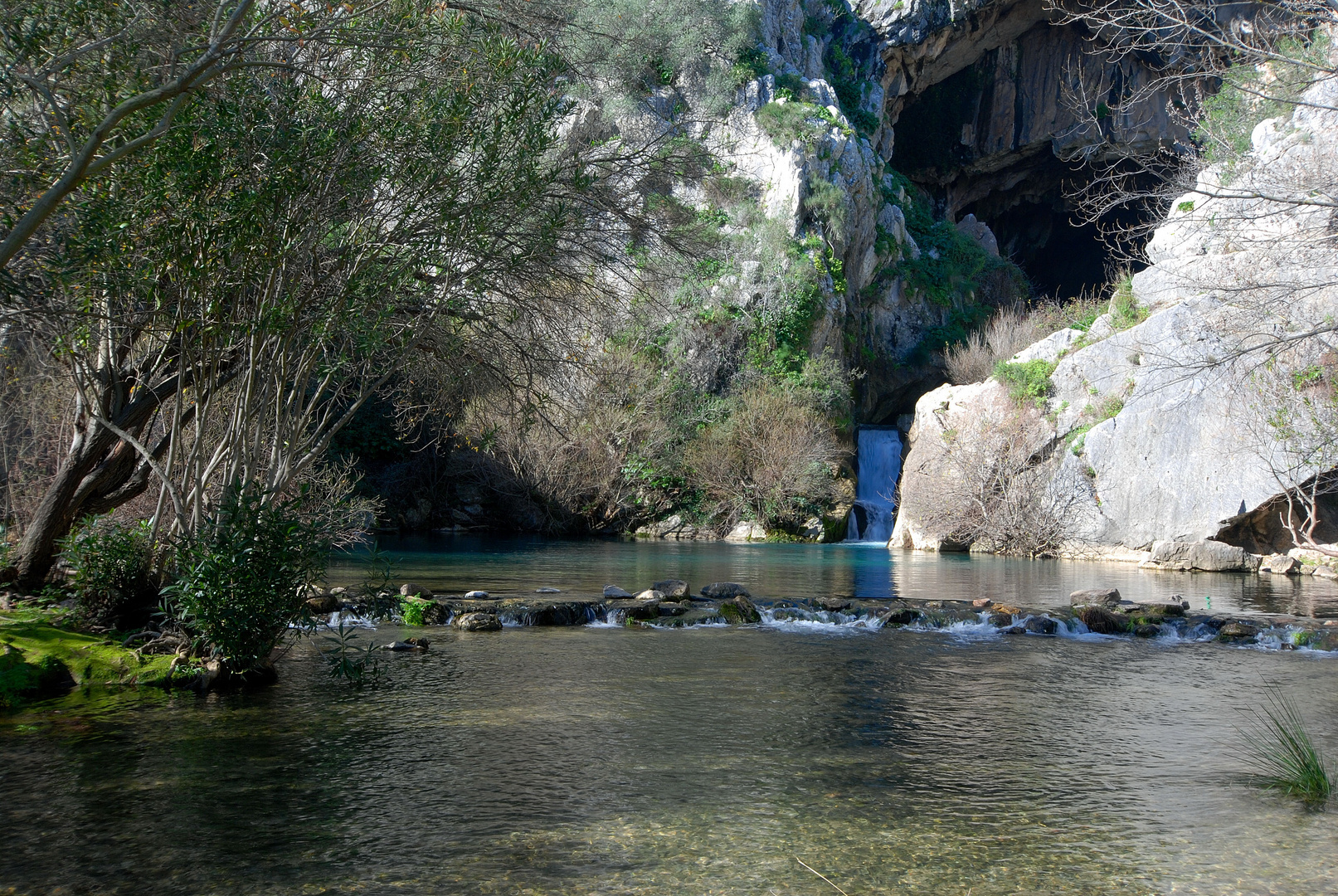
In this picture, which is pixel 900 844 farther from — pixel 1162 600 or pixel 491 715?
pixel 1162 600

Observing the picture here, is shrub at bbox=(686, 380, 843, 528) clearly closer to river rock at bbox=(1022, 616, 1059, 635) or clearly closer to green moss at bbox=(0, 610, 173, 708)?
river rock at bbox=(1022, 616, 1059, 635)

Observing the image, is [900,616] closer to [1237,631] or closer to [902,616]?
[902,616]

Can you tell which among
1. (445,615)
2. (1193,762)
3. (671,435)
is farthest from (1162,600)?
Answer: (671,435)

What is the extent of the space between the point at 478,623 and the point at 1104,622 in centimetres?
881

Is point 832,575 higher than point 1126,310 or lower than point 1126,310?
lower

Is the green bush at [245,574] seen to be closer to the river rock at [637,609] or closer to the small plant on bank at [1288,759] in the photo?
the river rock at [637,609]

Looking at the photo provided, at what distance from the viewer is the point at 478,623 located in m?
13.2

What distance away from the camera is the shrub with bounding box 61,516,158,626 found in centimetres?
926

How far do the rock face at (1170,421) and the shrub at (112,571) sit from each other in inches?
711

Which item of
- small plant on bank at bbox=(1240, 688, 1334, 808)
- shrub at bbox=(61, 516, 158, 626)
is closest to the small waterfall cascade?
small plant on bank at bbox=(1240, 688, 1334, 808)

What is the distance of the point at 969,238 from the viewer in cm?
4078

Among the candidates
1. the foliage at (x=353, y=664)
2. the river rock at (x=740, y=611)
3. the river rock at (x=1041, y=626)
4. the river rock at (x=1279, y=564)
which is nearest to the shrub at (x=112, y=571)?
the foliage at (x=353, y=664)

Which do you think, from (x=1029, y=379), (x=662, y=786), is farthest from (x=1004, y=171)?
(x=662, y=786)

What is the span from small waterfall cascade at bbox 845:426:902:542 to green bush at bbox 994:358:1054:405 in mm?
6074
